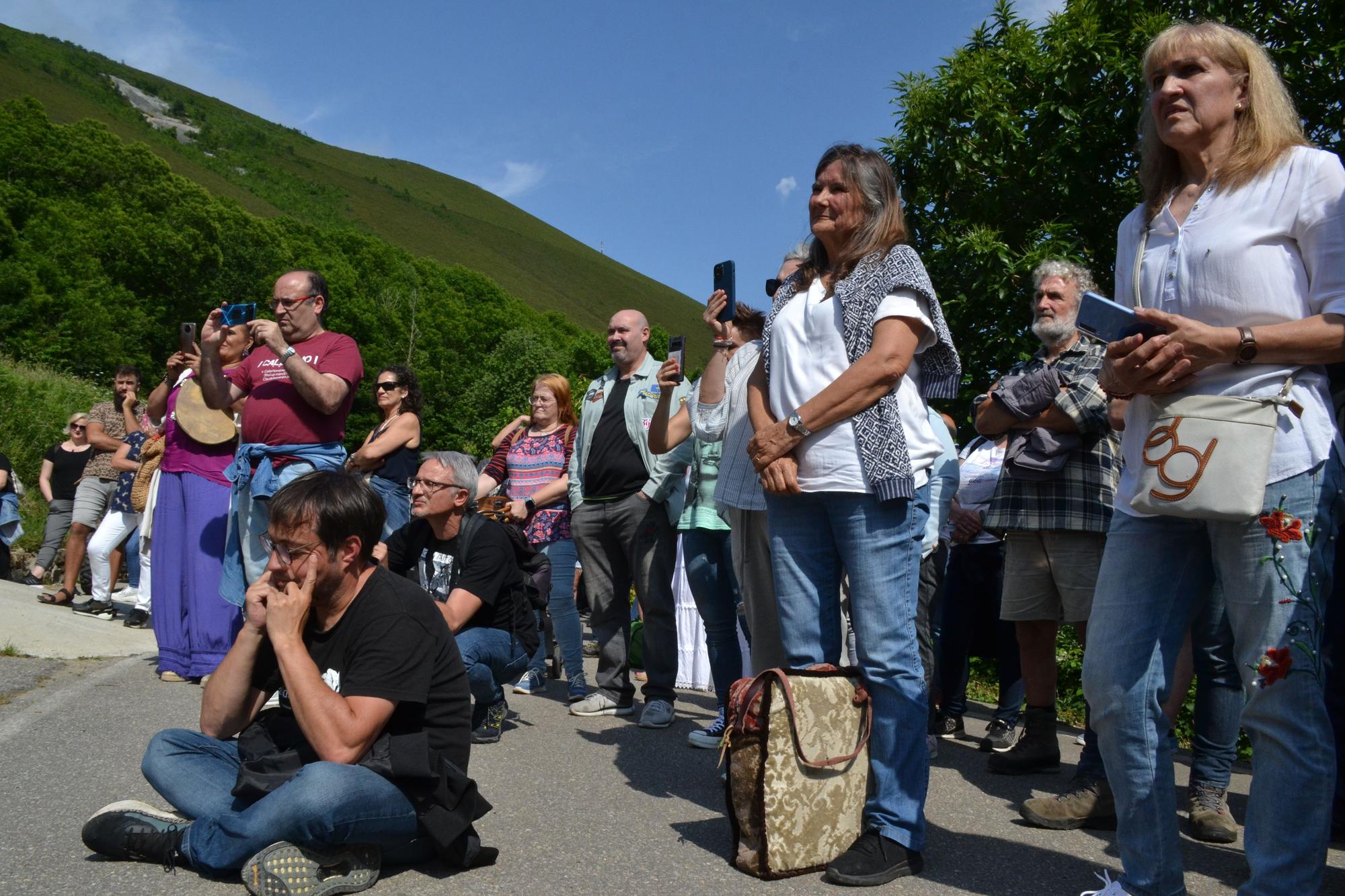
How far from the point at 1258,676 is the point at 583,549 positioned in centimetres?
464

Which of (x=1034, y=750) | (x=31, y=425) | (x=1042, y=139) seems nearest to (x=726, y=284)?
(x=1034, y=750)

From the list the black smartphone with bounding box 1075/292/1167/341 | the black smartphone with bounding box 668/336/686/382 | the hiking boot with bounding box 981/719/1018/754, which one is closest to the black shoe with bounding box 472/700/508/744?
the black smartphone with bounding box 668/336/686/382

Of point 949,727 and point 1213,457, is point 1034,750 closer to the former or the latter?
point 949,727

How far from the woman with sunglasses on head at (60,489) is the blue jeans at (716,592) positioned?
29.5 feet

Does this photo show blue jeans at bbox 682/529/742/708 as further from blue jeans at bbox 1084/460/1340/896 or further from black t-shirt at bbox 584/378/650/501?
blue jeans at bbox 1084/460/1340/896

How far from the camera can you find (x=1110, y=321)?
3002mm

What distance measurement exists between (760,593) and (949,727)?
231 cm

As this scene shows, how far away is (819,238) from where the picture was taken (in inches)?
164

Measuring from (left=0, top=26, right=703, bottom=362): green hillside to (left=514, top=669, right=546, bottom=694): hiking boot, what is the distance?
298 ft

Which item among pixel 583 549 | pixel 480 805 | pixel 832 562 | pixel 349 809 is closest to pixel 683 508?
pixel 583 549

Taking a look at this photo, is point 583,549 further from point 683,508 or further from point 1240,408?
point 1240,408

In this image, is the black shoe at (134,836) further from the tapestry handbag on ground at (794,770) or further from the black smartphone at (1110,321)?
the black smartphone at (1110,321)

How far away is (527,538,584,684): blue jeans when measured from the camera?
701 centimetres

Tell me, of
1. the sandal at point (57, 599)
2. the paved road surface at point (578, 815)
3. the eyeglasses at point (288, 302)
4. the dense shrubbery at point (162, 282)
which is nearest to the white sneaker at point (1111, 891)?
the paved road surface at point (578, 815)
